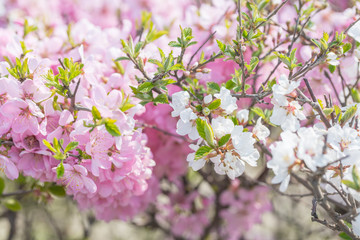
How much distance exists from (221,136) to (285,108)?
18 centimetres

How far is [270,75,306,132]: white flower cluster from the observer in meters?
0.91

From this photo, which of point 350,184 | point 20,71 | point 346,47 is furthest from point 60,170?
point 346,47

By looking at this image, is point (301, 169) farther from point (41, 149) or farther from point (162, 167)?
point (162, 167)

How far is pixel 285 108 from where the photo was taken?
0.94 metres

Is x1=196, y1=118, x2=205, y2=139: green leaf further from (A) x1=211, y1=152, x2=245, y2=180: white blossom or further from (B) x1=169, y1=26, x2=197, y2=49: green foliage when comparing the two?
(B) x1=169, y1=26, x2=197, y2=49: green foliage

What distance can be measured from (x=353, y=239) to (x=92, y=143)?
2.07 feet

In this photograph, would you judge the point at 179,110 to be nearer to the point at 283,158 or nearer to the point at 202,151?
the point at 202,151

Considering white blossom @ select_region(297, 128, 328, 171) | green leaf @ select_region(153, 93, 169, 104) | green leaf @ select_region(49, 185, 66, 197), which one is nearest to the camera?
white blossom @ select_region(297, 128, 328, 171)

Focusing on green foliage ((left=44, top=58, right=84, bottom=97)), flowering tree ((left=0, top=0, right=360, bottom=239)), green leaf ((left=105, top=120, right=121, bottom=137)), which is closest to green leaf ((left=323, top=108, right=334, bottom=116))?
flowering tree ((left=0, top=0, right=360, bottom=239))

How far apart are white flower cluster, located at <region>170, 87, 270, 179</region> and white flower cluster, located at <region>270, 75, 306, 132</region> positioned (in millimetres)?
49

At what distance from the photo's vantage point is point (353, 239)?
90cm

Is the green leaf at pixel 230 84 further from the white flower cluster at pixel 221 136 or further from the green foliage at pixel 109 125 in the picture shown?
the green foliage at pixel 109 125

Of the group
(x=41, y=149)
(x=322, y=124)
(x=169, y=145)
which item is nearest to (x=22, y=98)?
(x=41, y=149)

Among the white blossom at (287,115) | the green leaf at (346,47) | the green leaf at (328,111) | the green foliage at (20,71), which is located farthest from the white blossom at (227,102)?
the green foliage at (20,71)
